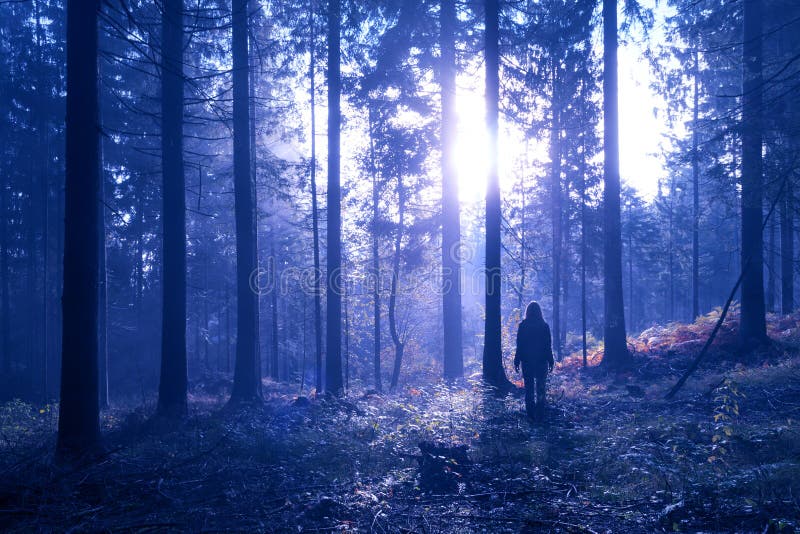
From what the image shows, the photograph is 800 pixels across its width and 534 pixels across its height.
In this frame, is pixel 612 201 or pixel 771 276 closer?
pixel 612 201

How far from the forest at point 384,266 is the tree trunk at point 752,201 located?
75mm

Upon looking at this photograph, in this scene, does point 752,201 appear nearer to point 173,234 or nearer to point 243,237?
point 243,237

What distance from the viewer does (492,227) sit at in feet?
41.4

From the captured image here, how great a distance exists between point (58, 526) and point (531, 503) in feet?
14.9

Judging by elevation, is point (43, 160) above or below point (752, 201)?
above

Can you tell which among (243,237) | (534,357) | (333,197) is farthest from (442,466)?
(333,197)

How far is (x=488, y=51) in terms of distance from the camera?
12883mm

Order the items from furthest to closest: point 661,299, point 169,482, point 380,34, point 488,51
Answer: point 661,299
point 380,34
point 488,51
point 169,482

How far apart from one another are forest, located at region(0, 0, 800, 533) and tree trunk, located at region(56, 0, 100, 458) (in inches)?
1.4

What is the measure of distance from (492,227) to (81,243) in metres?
8.55

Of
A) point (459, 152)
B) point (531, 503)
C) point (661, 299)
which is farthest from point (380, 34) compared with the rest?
point (661, 299)

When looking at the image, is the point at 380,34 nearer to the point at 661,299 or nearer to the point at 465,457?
the point at 465,457

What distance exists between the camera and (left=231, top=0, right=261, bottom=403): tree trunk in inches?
541

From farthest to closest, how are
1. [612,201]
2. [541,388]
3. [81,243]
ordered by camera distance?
[612,201], [541,388], [81,243]
